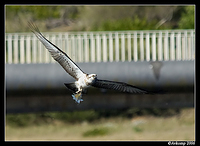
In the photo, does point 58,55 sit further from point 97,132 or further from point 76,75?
point 97,132

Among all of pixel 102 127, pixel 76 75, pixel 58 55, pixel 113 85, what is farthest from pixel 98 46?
pixel 58 55

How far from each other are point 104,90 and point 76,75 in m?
2.02

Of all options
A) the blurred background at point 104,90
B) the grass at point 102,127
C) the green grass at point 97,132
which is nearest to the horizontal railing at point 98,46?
the blurred background at point 104,90

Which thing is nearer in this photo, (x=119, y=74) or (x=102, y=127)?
(x=119, y=74)

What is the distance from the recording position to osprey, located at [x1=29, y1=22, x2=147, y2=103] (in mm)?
6422

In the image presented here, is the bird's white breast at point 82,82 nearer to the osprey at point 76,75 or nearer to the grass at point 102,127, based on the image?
the osprey at point 76,75

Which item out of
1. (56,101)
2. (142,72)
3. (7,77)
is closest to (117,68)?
(142,72)

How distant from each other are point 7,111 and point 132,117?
146 inches

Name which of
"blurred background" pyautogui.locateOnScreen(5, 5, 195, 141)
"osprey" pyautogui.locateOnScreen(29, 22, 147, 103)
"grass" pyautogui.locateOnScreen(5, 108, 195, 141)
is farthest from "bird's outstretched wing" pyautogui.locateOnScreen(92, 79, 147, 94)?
"grass" pyautogui.locateOnScreen(5, 108, 195, 141)

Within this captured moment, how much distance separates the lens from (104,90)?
8625 mm

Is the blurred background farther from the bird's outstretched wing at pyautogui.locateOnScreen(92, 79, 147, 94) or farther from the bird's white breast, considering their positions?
the bird's white breast

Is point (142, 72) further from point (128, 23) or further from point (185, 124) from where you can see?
point (128, 23)

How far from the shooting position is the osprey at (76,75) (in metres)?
6.42

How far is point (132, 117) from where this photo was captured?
A: 11.5 m
